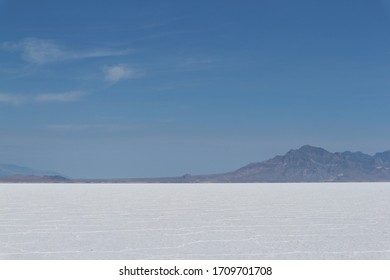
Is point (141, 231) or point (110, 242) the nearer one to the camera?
point (110, 242)

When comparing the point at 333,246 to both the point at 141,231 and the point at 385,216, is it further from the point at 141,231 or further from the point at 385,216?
the point at 385,216

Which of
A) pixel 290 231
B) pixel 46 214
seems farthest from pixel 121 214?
pixel 290 231

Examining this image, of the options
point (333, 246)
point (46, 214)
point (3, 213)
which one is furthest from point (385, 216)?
point (3, 213)

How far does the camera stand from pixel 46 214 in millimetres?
11852

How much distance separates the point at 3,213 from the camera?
39.5 ft
